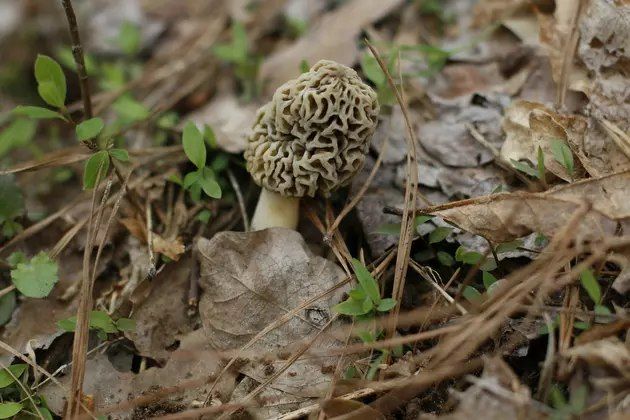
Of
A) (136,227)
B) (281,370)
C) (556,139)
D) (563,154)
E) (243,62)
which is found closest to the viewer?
(281,370)

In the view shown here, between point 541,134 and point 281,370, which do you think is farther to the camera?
point 541,134

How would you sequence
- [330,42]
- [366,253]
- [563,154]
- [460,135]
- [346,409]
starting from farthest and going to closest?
[330,42] → [460,135] → [366,253] → [563,154] → [346,409]

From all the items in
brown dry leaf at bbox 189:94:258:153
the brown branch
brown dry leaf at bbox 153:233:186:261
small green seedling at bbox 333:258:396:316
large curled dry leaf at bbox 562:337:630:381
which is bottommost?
brown dry leaf at bbox 153:233:186:261

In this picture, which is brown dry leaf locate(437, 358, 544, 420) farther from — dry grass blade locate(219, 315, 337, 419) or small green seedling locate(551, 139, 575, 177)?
small green seedling locate(551, 139, 575, 177)

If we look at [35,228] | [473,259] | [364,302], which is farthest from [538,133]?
[35,228]

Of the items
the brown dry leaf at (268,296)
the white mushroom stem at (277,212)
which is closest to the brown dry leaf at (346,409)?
the brown dry leaf at (268,296)

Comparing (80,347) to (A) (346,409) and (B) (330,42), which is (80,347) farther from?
(B) (330,42)

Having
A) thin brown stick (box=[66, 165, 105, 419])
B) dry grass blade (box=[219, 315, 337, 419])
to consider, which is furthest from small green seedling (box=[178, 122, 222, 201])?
dry grass blade (box=[219, 315, 337, 419])
